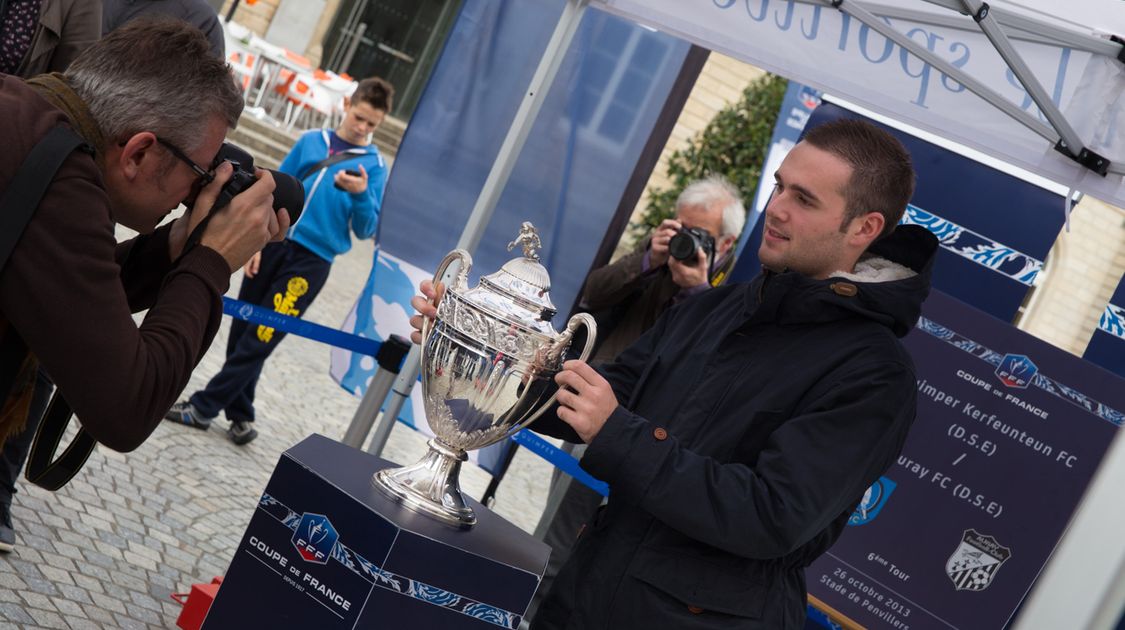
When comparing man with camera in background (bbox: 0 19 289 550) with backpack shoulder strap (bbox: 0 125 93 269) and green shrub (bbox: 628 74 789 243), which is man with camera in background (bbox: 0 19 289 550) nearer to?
backpack shoulder strap (bbox: 0 125 93 269)

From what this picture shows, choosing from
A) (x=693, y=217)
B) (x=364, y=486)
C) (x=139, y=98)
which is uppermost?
(x=693, y=217)

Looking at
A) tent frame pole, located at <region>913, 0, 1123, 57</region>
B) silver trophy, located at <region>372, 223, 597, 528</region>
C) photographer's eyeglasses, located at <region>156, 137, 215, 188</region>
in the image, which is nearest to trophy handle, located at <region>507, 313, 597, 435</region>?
silver trophy, located at <region>372, 223, 597, 528</region>

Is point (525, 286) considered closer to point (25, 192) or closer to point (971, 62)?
point (25, 192)

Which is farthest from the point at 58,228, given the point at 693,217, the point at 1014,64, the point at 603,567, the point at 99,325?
the point at 693,217

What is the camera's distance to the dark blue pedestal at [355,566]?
6.66 feet

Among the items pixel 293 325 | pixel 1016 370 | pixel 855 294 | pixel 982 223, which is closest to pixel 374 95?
pixel 293 325

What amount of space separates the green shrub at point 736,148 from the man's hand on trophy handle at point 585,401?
12.8m

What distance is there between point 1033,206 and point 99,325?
11.3ft

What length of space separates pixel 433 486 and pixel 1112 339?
2947 millimetres

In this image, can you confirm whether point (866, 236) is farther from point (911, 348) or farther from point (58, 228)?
point (911, 348)

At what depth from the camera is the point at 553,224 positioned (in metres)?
5.00

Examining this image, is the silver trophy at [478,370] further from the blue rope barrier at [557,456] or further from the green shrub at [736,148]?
the green shrub at [736,148]

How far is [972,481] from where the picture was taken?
155 inches

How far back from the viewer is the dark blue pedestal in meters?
2.03
